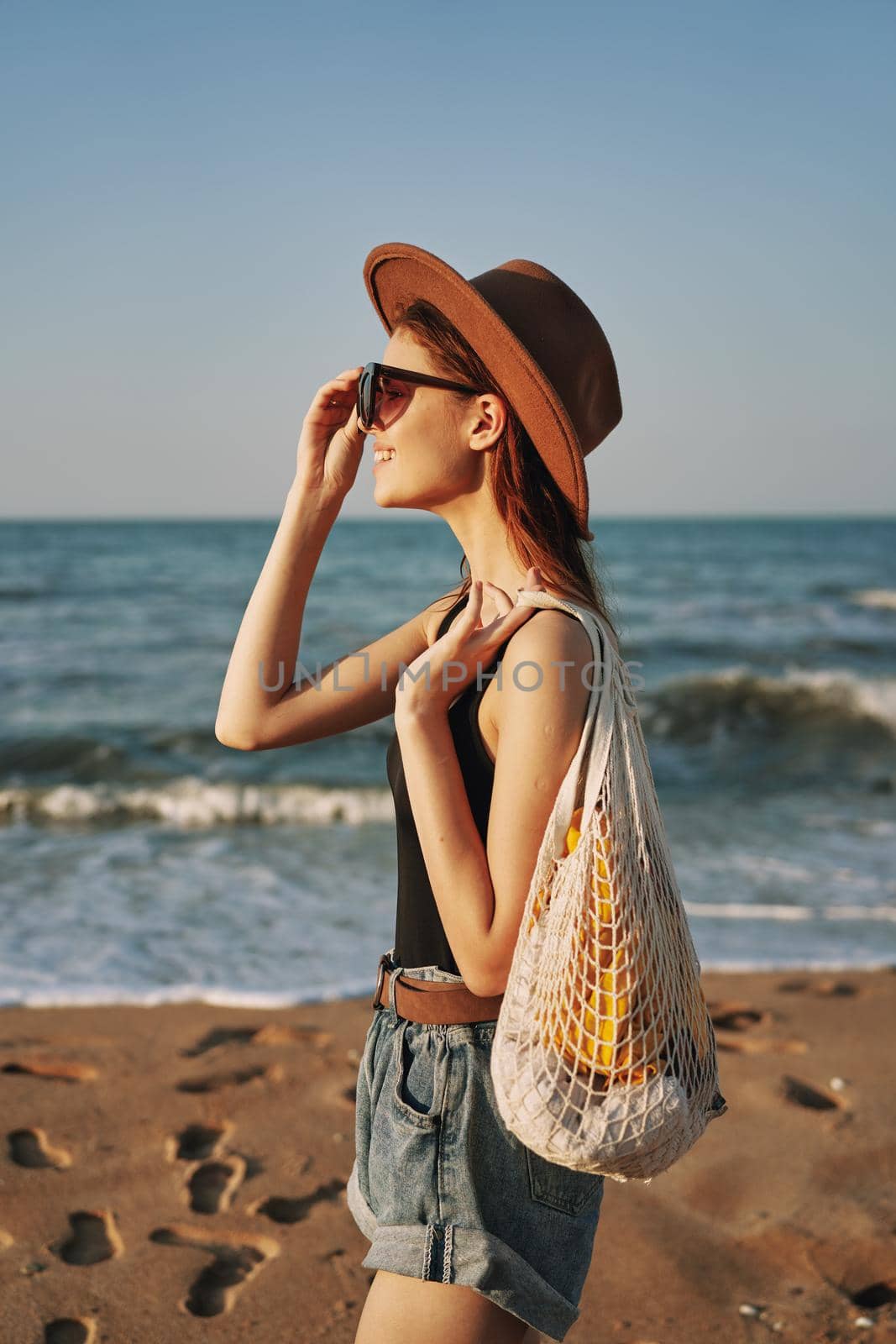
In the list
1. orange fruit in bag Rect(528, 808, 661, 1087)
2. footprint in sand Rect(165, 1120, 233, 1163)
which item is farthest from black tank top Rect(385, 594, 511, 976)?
footprint in sand Rect(165, 1120, 233, 1163)

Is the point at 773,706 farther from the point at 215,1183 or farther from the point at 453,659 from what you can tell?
the point at 453,659

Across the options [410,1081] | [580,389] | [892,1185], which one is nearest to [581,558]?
[580,389]

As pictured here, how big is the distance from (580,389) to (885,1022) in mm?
3704

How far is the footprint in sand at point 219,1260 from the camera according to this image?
9.80ft

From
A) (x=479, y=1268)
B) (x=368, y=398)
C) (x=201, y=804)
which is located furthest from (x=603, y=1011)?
(x=201, y=804)

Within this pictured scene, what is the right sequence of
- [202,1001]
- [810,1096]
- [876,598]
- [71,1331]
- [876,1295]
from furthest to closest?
[876,598] < [202,1001] < [810,1096] < [876,1295] < [71,1331]

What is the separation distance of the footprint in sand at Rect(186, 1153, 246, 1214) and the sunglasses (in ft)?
8.28

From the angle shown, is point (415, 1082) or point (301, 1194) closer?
point (415, 1082)

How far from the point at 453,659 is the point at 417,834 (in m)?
0.32

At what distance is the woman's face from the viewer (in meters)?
1.91

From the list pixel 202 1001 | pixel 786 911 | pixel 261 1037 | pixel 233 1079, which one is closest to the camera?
pixel 233 1079

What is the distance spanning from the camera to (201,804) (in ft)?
30.5

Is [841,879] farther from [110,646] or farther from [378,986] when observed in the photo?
[110,646]

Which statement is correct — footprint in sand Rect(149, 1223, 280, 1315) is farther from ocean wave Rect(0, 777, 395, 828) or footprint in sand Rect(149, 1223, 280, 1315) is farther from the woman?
ocean wave Rect(0, 777, 395, 828)
